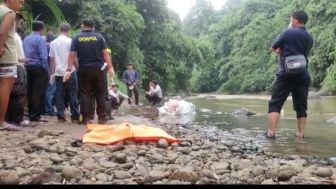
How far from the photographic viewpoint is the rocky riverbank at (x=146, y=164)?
11.0ft

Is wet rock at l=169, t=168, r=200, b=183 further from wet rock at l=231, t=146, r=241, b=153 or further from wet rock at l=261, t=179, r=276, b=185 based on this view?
wet rock at l=231, t=146, r=241, b=153

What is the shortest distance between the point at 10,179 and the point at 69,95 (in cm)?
489

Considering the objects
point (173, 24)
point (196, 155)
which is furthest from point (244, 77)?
point (196, 155)

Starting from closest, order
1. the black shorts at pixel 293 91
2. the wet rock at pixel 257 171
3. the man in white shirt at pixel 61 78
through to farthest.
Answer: the wet rock at pixel 257 171 → the black shorts at pixel 293 91 → the man in white shirt at pixel 61 78

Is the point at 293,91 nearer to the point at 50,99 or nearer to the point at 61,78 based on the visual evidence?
the point at 61,78

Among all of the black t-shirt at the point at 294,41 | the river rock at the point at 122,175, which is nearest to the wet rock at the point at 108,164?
the river rock at the point at 122,175

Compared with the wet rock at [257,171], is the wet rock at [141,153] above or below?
above

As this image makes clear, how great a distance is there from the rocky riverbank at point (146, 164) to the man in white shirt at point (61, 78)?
Result: 6.75 ft

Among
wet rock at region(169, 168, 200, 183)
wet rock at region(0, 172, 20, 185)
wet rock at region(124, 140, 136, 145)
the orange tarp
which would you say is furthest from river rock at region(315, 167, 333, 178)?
wet rock at region(0, 172, 20, 185)

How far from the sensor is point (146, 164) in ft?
13.3

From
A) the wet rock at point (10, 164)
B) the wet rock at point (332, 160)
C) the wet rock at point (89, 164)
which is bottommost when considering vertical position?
the wet rock at point (332, 160)

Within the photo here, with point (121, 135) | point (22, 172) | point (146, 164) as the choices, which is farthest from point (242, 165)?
point (22, 172)

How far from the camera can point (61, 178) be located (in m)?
3.35

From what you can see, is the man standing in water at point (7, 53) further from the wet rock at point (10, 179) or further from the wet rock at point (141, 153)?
the wet rock at point (10, 179)
